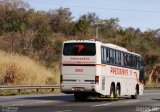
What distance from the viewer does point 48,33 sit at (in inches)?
2721

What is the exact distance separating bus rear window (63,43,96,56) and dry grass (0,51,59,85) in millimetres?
17524

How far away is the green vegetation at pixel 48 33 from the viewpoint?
5991 centimetres

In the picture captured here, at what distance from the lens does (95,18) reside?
349 ft

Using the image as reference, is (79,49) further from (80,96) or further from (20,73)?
(20,73)

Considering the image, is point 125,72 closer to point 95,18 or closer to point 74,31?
point 74,31

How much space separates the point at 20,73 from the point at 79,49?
722 inches

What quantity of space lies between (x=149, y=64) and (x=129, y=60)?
1920 inches

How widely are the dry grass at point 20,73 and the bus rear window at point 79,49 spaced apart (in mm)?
17524

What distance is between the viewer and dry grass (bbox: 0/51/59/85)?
44406 mm


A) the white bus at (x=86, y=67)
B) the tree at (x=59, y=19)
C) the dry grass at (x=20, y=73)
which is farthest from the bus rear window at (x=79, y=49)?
the tree at (x=59, y=19)

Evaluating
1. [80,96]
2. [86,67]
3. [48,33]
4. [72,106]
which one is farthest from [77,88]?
[48,33]

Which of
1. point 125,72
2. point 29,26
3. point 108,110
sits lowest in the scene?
point 108,110

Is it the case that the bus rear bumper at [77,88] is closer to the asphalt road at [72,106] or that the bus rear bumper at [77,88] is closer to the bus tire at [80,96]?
the asphalt road at [72,106]

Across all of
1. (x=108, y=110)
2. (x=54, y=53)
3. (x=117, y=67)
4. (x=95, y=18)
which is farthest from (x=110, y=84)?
(x=95, y=18)
